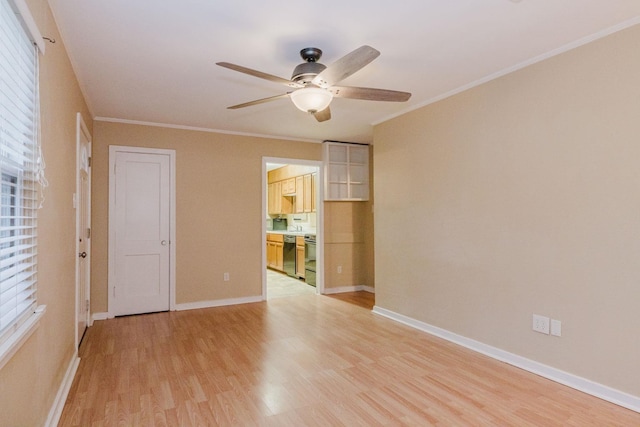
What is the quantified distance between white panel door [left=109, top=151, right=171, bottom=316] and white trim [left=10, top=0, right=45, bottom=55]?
2883mm

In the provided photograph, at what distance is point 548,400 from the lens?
2.39 m

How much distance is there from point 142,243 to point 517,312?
4.26 meters

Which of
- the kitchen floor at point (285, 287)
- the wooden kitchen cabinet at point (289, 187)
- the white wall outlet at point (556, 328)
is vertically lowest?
the kitchen floor at point (285, 287)

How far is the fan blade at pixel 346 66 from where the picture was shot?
199 centimetres

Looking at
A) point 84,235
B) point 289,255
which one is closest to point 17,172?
point 84,235

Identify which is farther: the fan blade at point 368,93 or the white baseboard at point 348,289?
the white baseboard at point 348,289

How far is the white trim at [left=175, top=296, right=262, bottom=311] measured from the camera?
15.6 feet

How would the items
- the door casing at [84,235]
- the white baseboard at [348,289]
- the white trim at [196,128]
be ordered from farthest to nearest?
the white baseboard at [348,289] < the white trim at [196,128] < the door casing at [84,235]

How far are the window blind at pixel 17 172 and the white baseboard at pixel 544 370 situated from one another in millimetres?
3321

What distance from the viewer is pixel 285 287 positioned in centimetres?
627

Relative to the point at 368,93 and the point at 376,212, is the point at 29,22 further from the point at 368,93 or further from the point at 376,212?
the point at 376,212

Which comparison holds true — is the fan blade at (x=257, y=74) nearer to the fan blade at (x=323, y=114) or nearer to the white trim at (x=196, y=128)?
the fan blade at (x=323, y=114)

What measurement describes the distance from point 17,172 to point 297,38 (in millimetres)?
1811

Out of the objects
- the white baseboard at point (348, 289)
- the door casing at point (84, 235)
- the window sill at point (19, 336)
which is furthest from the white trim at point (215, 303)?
the window sill at point (19, 336)
